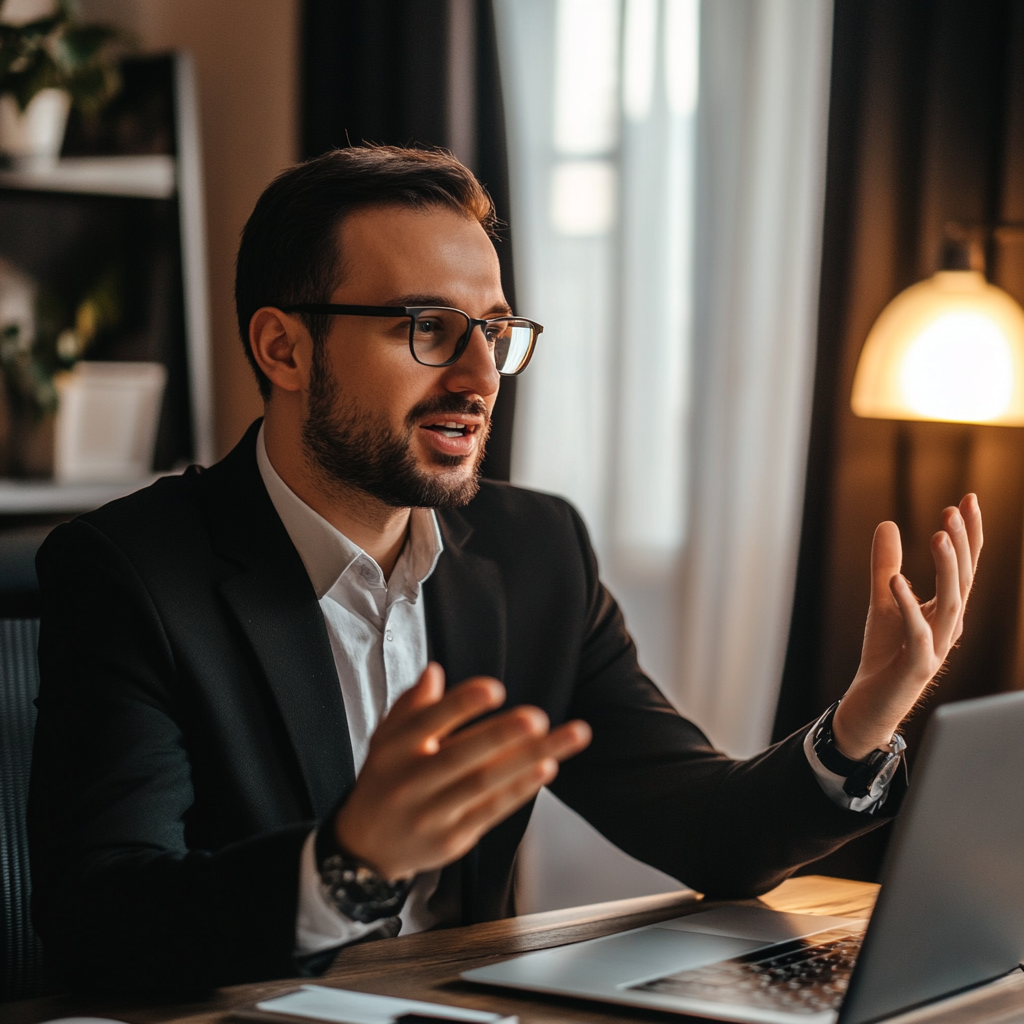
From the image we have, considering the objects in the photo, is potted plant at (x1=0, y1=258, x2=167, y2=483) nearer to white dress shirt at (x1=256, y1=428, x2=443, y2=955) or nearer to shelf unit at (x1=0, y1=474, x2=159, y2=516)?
shelf unit at (x1=0, y1=474, x2=159, y2=516)

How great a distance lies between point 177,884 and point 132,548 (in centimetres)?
41

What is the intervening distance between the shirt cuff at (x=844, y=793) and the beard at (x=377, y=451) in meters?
0.48

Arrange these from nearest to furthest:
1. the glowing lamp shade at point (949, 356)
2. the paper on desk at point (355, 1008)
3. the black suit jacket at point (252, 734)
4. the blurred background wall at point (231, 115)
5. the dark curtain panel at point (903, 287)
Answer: the paper on desk at point (355, 1008) < the black suit jacket at point (252, 734) < the glowing lamp shade at point (949, 356) < the dark curtain panel at point (903, 287) < the blurred background wall at point (231, 115)

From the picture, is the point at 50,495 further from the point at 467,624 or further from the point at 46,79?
the point at 467,624

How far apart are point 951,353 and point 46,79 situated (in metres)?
1.87

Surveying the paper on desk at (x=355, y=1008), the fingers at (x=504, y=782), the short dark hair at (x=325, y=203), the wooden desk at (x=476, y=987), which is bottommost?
the wooden desk at (x=476, y=987)

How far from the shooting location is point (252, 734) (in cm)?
128

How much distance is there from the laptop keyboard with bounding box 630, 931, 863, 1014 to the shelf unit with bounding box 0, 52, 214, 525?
229 cm

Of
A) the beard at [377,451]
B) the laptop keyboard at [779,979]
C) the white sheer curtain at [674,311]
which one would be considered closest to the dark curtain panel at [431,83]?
the white sheer curtain at [674,311]

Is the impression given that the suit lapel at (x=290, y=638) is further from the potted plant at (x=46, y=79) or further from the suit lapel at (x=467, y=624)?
the potted plant at (x=46, y=79)

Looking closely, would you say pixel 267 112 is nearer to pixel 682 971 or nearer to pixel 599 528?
pixel 599 528

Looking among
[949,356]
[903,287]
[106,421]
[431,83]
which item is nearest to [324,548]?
[949,356]

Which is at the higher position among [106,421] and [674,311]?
[674,311]

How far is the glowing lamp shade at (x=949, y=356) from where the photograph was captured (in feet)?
5.81
